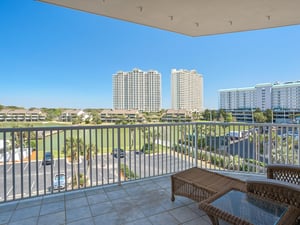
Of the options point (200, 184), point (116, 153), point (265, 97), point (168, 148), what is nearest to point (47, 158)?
point (116, 153)

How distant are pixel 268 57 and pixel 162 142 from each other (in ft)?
38.6

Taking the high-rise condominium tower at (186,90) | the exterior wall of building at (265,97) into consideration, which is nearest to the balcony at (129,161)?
the exterior wall of building at (265,97)

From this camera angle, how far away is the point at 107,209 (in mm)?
2365

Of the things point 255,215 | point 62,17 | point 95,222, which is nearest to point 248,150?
point 255,215

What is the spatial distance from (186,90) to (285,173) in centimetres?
820

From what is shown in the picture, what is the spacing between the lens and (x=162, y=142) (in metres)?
3.84

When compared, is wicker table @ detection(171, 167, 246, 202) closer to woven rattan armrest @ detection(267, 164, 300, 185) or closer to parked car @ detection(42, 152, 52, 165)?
woven rattan armrest @ detection(267, 164, 300, 185)

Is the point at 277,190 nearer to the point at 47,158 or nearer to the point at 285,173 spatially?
the point at 285,173

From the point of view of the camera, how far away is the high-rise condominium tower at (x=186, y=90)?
9.64m

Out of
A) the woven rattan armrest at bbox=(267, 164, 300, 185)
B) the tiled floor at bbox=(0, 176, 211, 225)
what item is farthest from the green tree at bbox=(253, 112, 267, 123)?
the tiled floor at bbox=(0, 176, 211, 225)

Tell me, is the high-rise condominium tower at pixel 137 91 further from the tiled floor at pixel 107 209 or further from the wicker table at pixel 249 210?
the wicker table at pixel 249 210

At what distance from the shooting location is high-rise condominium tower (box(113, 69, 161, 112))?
931 centimetres

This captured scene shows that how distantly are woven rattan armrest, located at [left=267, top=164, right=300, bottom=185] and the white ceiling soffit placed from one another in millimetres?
2394

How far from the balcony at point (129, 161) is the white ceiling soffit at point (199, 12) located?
6.43ft
